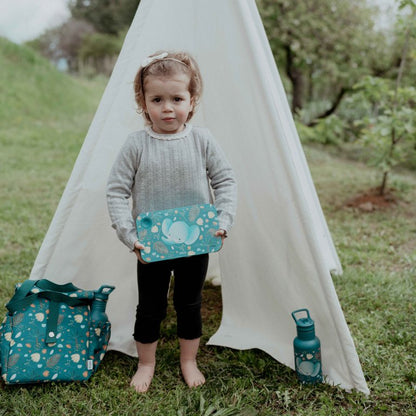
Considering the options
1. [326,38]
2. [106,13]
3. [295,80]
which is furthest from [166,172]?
[106,13]

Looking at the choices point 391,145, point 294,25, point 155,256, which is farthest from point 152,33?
point 294,25

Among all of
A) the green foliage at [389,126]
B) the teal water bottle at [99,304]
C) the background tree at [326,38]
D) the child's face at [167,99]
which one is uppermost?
the background tree at [326,38]

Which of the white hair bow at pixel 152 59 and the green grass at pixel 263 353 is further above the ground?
the white hair bow at pixel 152 59

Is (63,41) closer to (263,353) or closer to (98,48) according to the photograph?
(98,48)

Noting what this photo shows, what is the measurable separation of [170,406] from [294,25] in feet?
28.0

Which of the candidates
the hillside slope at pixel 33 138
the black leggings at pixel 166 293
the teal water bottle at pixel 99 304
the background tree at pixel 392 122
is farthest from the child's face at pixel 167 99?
the background tree at pixel 392 122

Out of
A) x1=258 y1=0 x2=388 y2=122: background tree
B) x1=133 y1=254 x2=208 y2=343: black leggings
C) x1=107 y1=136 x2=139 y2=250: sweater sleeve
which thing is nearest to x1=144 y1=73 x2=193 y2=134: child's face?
x1=107 y1=136 x2=139 y2=250: sweater sleeve

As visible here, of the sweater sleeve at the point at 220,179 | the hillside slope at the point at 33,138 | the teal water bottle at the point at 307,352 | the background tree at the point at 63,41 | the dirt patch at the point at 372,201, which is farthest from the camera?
the background tree at the point at 63,41

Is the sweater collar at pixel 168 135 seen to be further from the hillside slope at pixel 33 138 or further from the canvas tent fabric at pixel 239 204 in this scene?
the hillside slope at pixel 33 138

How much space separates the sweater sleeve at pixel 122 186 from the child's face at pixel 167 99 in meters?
0.16

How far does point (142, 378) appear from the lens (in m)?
2.42

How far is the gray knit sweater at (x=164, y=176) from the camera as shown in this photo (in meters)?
2.18

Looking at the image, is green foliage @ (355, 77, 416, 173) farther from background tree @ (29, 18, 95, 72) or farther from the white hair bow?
background tree @ (29, 18, 95, 72)

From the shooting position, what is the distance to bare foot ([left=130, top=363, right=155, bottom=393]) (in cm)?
237
